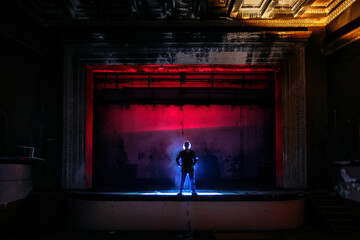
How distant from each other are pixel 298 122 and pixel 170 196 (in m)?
4.69

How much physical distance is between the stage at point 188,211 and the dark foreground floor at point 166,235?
8.4 inches

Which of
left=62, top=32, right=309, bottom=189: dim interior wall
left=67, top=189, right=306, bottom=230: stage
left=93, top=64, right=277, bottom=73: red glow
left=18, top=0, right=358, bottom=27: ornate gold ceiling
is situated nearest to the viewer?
left=67, top=189, right=306, bottom=230: stage

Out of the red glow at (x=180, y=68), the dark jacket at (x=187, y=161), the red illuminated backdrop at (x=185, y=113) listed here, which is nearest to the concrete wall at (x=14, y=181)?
the red illuminated backdrop at (x=185, y=113)


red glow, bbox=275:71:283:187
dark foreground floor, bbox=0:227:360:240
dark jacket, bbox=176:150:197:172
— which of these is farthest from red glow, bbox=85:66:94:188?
red glow, bbox=275:71:283:187

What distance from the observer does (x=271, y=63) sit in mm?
9992

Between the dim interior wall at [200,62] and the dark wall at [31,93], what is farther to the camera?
the dim interior wall at [200,62]

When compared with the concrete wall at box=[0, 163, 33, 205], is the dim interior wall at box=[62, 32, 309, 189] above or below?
above

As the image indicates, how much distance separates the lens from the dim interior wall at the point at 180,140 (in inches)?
460

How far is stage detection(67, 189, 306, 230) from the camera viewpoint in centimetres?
Answer: 791

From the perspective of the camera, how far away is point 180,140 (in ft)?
38.6

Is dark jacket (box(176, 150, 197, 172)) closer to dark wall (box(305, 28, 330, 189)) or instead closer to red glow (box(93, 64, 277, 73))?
red glow (box(93, 64, 277, 73))

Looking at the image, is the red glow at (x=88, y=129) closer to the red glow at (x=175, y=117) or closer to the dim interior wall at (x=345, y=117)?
the red glow at (x=175, y=117)

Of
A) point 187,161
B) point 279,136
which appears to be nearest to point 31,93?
point 187,161

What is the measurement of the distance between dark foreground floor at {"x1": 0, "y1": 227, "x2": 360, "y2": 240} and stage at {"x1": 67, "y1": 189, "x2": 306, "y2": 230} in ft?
0.70
